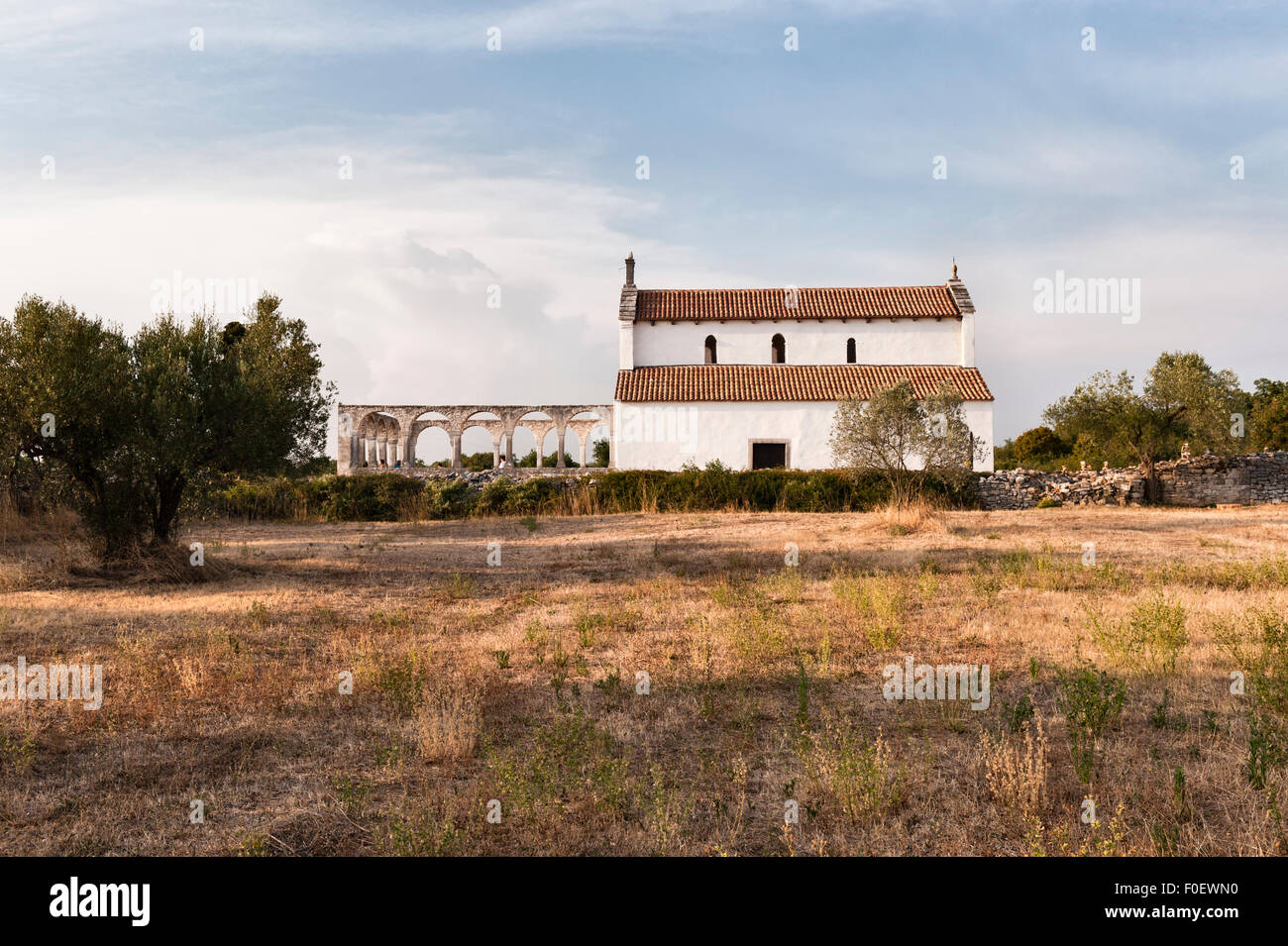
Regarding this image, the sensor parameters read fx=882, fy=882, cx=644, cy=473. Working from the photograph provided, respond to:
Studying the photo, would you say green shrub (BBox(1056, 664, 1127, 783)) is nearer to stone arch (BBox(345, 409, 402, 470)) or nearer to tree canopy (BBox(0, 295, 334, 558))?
tree canopy (BBox(0, 295, 334, 558))

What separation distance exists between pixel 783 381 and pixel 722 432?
3.76m

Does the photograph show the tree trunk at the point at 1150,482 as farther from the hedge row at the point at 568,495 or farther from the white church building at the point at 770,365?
the hedge row at the point at 568,495

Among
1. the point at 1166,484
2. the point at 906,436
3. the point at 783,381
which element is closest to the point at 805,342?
the point at 783,381

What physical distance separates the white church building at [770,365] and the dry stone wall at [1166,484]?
221 inches

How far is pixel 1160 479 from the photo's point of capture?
3091cm

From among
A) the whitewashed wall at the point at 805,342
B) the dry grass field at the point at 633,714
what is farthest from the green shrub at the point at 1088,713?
the whitewashed wall at the point at 805,342

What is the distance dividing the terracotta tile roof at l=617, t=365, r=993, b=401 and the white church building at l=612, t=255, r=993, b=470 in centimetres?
5

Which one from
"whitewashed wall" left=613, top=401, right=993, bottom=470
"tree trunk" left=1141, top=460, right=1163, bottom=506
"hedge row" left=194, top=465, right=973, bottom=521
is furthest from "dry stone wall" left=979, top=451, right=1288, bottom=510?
"whitewashed wall" left=613, top=401, right=993, bottom=470

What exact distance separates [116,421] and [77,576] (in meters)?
2.48

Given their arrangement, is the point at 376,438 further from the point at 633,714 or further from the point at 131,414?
the point at 633,714

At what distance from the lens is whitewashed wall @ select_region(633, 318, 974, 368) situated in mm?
40719

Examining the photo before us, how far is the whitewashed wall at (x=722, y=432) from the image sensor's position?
3678 cm

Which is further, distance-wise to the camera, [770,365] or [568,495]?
[770,365]

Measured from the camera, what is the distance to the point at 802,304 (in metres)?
41.7
